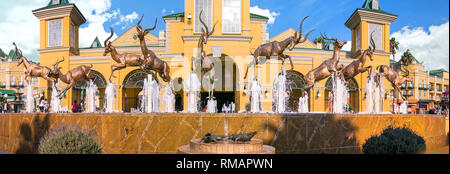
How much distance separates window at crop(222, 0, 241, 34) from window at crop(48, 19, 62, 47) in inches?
577

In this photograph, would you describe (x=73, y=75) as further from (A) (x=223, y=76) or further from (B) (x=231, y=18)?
(A) (x=223, y=76)

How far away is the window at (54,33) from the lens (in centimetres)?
2469

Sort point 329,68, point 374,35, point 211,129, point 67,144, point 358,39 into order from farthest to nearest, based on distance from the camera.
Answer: point 358,39 < point 374,35 < point 329,68 < point 211,129 < point 67,144

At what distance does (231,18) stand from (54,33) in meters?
15.8

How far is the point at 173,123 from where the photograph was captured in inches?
329

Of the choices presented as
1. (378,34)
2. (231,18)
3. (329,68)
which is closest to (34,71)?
(231,18)

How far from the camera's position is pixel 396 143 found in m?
5.78


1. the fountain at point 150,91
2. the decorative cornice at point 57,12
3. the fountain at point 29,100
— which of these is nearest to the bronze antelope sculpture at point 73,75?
the fountain at point 29,100

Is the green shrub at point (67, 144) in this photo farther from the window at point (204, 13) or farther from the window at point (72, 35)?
the window at point (72, 35)

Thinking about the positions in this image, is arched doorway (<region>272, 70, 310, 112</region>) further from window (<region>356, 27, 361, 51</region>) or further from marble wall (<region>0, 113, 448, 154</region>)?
marble wall (<region>0, 113, 448, 154</region>)

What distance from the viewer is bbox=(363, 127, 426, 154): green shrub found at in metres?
5.77

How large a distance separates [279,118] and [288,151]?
1.03 metres
